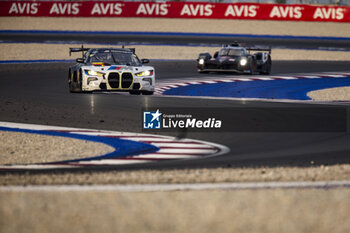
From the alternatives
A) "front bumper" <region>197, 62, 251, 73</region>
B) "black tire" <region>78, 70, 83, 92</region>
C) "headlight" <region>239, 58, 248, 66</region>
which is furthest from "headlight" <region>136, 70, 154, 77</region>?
"headlight" <region>239, 58, 248, 66</region>

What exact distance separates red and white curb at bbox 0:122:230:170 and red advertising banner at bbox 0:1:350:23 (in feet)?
114

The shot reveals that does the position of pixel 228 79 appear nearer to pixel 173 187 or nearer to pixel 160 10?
pixel 173 187

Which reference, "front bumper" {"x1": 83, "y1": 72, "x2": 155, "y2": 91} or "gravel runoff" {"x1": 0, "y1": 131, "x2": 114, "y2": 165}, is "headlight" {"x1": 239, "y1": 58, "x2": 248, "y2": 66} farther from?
"gravel runoff" {"x1": 0, "y1": 131, "x2": 114, "y2": 165}

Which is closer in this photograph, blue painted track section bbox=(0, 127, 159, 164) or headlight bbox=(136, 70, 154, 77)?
blue painted track section bbox=(0, 127, 159, 164)

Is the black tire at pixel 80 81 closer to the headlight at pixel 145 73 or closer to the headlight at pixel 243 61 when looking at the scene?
the headlight at pixel 145 73

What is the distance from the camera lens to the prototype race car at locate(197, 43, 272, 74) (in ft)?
72.4

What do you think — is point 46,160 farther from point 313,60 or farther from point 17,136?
point 313,60

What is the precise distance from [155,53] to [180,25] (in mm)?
12748

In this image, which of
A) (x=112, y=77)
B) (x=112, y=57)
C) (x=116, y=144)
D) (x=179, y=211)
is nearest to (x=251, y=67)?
(x=112, y=57)

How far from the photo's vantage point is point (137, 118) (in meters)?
12.6

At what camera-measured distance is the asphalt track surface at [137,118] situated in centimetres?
884

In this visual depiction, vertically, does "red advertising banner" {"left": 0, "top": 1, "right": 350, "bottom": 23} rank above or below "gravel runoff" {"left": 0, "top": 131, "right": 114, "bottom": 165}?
→ above

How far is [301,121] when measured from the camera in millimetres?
12430

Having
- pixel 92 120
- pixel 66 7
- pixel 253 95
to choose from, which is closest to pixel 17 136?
pixel 92 120
